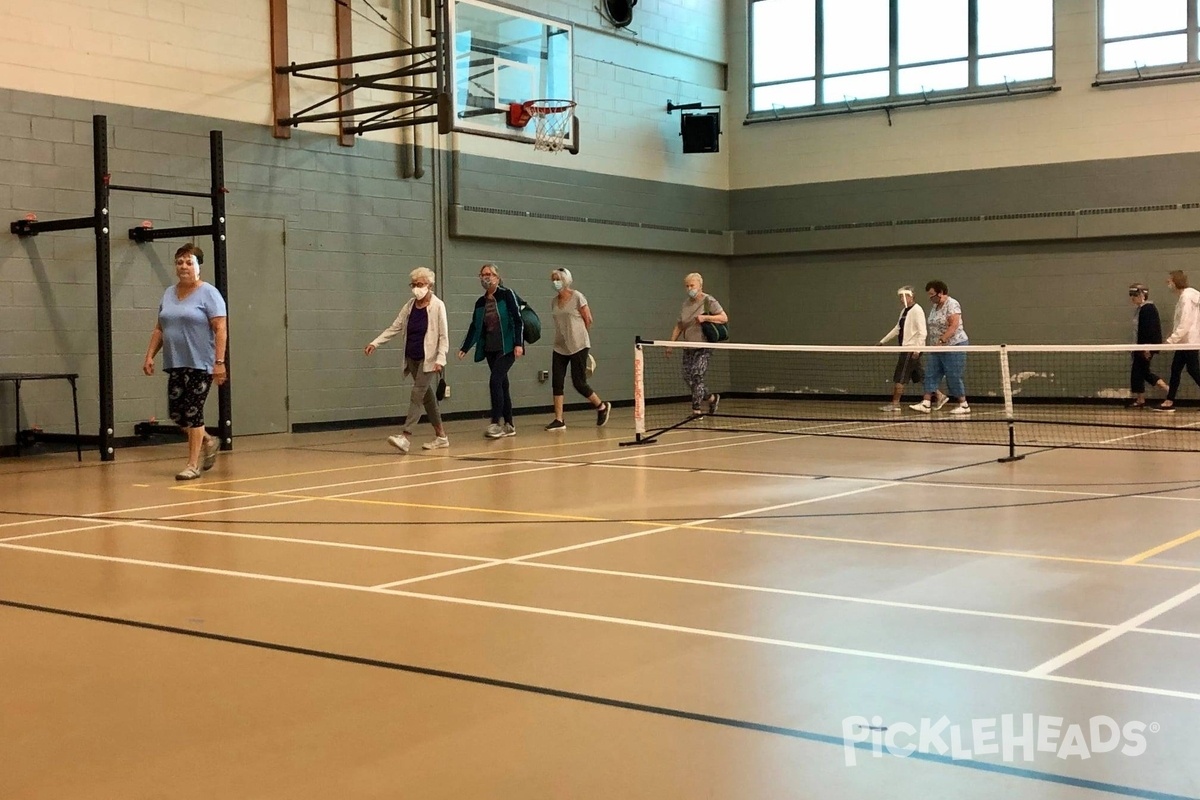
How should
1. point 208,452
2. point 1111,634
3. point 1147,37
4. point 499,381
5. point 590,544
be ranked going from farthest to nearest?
point 1147,37, point 499,381, point 208,452, point 590,544, point 1111,634

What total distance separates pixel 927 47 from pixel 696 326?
8045 millimetres

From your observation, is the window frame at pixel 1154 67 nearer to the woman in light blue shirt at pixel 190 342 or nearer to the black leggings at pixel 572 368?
the black leggings at pixel 572 368

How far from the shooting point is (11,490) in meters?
10.1

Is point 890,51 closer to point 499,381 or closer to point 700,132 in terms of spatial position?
point 700,132

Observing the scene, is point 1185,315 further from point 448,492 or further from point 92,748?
point 92,748

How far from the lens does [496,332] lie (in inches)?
562

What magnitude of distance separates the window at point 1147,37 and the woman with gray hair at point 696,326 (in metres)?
8.10

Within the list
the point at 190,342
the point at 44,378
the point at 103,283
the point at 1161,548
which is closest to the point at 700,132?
A: the point at 103,283

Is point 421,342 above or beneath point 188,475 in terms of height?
above

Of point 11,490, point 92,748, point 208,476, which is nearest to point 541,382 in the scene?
point 208,476

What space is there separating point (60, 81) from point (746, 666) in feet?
37.5

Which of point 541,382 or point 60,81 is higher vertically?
point 60,81

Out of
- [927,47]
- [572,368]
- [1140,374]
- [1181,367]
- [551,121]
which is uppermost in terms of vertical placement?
[927,47]

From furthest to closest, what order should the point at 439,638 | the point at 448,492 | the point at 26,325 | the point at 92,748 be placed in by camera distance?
the point at 26,325 < the point at 448,492 < the point at 439,638 < the point at 92,748
